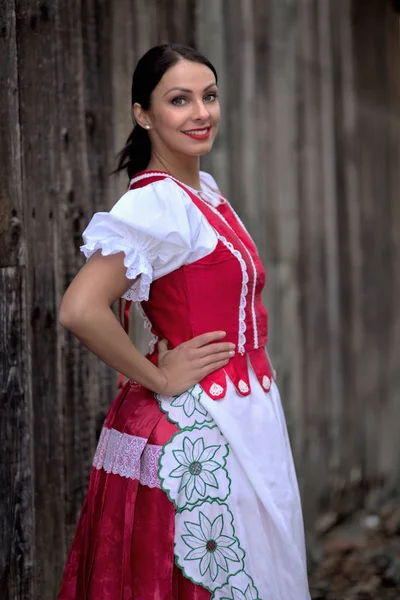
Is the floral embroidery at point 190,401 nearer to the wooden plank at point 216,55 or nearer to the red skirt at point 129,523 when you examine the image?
A: the red skirt at point 129,523

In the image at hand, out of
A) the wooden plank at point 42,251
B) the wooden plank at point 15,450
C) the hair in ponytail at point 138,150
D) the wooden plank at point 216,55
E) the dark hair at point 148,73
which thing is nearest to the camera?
the dark hair at point 148,73

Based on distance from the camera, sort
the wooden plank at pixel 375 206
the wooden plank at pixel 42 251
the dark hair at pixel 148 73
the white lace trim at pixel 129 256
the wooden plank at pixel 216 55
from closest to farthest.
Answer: the white lace trim at pixel 129 256 < the dark hair at pixel 148 73 < the wooden plank at pixel 42 251 < the wooden plank at pixel 216 55 < the wooden plank at pixel 375 206

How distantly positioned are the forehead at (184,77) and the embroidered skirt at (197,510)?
0.73m

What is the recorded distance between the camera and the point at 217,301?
7.00ft

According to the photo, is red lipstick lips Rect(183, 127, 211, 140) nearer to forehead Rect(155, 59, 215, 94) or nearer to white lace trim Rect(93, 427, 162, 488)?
forehead Rect(155, 59, 215, 94)

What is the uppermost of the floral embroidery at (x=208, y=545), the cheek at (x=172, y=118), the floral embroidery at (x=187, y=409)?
the cheek at (x=172, y=118)

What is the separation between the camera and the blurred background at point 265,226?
2621mm

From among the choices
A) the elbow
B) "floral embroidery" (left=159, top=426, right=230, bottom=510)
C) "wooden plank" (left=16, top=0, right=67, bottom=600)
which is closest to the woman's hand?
"floral embroidery" (left=159, top=426, right=230, bottom=510)

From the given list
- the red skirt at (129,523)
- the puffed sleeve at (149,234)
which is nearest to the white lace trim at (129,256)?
the puffed sleeve at (149,234)

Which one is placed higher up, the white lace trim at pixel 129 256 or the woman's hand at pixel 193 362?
the white lace trim at pixel 129 256

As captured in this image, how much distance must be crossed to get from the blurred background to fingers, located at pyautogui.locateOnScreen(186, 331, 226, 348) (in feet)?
2.18

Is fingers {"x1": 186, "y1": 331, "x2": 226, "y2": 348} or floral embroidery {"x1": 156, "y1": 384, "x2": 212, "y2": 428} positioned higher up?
fingers {"x1": 186, "y1": 331, "x2": 226, "y2": 348}

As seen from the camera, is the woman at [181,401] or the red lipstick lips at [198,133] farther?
the red lipstick lips at [198,133]

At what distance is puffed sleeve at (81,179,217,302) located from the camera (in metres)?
2.00
